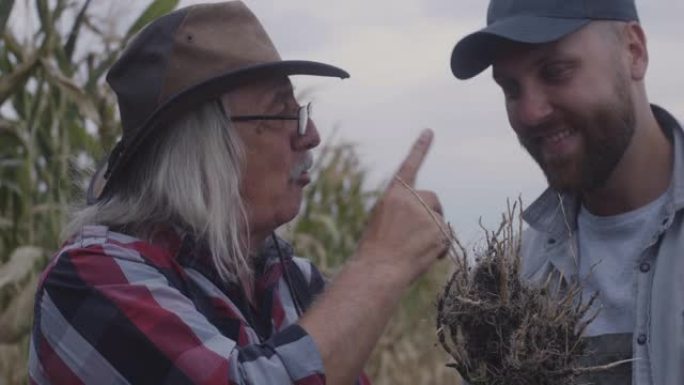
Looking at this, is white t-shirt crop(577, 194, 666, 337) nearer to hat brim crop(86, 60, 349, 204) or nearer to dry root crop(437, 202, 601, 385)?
dry root crop(437, 202, 601, 385)

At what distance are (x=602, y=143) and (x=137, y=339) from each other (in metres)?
1.20

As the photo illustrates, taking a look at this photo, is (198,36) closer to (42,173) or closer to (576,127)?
(576,127)

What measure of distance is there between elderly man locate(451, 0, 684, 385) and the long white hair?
0.76 m

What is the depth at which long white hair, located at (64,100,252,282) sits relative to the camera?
7.38 feet

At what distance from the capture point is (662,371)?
2.58 meters

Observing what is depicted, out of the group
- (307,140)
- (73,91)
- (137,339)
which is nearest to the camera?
(137,339)

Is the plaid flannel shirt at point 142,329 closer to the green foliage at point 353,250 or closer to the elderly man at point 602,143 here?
the elderly man at point 602,143

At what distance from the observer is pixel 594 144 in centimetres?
278

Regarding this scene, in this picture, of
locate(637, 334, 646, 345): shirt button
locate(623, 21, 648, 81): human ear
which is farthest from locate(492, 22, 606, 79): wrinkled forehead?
locate(637, 334, 646, 345): shirt button

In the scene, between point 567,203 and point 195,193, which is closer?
point 195,193

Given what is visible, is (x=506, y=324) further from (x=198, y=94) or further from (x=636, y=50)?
(x=636, y=50)

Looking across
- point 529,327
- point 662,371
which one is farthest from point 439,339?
point 662,371

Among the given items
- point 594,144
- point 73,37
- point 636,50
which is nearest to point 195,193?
point 594,144

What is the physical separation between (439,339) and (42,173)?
240 cm
